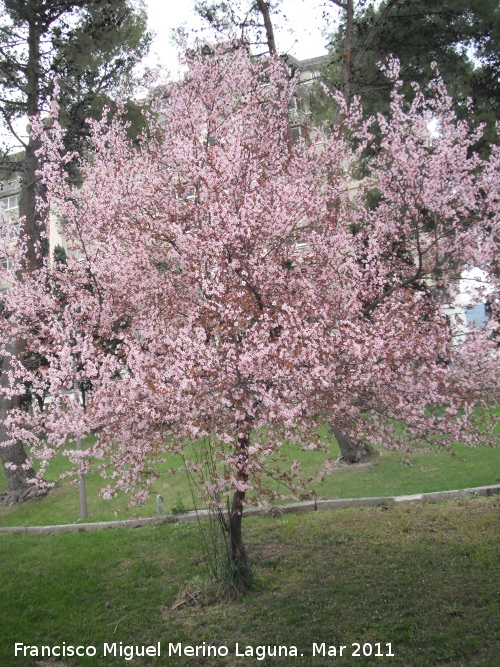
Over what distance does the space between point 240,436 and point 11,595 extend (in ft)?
11.3

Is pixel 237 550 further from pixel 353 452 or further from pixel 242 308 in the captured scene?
pixel 353 452

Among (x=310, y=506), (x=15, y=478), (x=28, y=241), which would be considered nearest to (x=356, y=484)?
(x=310, y=506)

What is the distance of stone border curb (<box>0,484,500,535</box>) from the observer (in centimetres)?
831

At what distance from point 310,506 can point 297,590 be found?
2785mm

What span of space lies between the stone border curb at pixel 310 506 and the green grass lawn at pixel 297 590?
1.39 feet

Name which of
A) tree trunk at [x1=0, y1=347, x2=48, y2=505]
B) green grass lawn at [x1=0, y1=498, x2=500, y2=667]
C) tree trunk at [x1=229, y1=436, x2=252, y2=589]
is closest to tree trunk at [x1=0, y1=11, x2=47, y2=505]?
tree trunk at [x1=0, y1=347, x2=48, y2=505]

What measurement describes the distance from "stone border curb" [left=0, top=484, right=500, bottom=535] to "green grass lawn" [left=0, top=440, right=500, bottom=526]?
12.9 inches

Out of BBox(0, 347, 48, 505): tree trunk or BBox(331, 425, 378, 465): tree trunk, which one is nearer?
BBox(331, 425, 378, 465): tree trunk

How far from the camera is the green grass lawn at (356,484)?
30.7 ft

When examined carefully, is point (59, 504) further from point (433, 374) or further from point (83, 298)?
point (433, 374)

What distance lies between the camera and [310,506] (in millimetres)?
8609

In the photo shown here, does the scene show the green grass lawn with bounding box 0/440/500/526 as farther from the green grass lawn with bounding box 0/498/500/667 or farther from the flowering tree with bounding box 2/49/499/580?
the flowering tree with bounding box 2/49/499/580

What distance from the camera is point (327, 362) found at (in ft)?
15.7

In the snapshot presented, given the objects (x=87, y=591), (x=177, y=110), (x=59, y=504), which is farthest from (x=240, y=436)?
(x=59, y=504)
